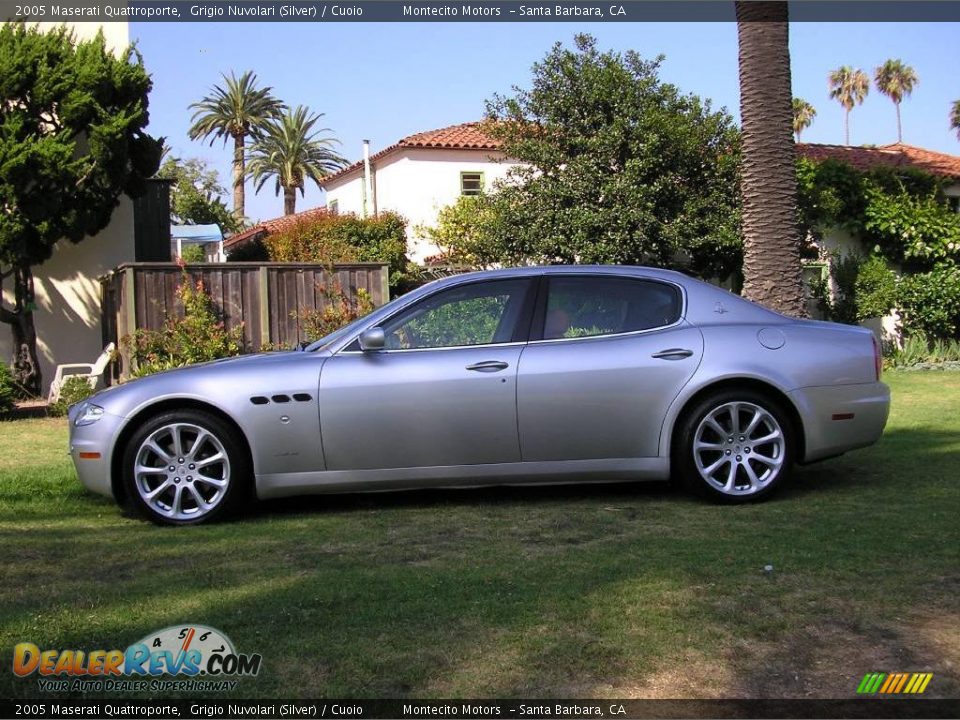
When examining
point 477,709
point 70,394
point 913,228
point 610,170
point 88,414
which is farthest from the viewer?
point 913,228

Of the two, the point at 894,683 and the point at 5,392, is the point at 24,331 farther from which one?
the point at 894,683

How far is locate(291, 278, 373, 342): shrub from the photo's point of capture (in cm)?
1345

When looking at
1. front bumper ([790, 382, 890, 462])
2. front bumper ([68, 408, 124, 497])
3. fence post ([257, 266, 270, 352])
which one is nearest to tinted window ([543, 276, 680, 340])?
front bumper ([790, 382, 890, 462])

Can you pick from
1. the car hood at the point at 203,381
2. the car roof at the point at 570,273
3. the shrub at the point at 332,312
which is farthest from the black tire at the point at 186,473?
the shrub at the point at 332,312

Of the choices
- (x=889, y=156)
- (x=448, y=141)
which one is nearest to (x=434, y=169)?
(x=448, y=141)

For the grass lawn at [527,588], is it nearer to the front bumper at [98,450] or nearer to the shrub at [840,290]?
the front bumper at [98,450]

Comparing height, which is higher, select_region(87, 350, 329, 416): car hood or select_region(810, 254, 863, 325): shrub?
select_region(810, 254, 863, 325): shrub

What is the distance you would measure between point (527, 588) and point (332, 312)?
9545 mm

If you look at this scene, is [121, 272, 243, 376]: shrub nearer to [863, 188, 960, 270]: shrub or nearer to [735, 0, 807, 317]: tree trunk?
[735, 0, 807, 317]: tree trunk

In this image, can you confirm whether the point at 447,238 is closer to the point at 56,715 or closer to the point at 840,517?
the point at 840,517

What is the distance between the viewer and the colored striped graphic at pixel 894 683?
10.6ft

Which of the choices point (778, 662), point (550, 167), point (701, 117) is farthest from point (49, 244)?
point (778, 662)

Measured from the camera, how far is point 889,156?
2534cm

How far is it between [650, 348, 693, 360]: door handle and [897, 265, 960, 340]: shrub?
15.1 metres
